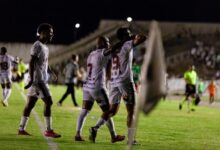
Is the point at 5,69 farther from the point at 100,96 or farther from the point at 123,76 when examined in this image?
the point at 123,76

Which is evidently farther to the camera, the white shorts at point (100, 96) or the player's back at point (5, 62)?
the player's back at point (5, 62)

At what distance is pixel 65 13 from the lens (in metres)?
84.2

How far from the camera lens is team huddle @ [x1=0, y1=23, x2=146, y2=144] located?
1169 centimetres

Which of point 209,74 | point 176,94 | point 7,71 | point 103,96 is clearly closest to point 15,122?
point 103,96

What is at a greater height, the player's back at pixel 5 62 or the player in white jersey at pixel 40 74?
the player's back at pixel 5 62

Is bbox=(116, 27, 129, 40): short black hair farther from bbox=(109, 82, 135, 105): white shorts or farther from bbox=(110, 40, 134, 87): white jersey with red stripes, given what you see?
bbox=(109, 82, 135, 105): white shorts

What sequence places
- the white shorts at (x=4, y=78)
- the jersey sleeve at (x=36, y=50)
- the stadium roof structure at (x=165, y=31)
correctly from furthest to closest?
the stadium roof structure at (x=165, y=31)
the white shorts at (x=4, y=78)
the jersey sleeve at (x=36, y=50)

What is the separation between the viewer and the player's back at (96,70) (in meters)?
12.1

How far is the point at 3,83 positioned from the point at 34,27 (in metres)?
62.5

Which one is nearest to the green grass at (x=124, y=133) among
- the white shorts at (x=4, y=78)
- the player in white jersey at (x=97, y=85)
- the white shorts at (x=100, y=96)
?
the player in white jersey at (x=97, y=85)

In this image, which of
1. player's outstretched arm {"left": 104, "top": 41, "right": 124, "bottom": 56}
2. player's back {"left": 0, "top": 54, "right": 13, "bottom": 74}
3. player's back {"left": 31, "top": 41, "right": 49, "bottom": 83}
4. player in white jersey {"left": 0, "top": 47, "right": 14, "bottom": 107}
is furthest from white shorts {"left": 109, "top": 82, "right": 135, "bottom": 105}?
player's back {"left": 0, "top": 54, "right": 13, "bottom": 74}

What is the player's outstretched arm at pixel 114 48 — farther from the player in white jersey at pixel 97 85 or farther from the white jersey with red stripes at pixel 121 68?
the player in white jersey at pixel 97 85

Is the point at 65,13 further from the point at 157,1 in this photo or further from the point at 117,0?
the point at 157,1

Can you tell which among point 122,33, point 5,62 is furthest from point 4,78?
point 122,33
